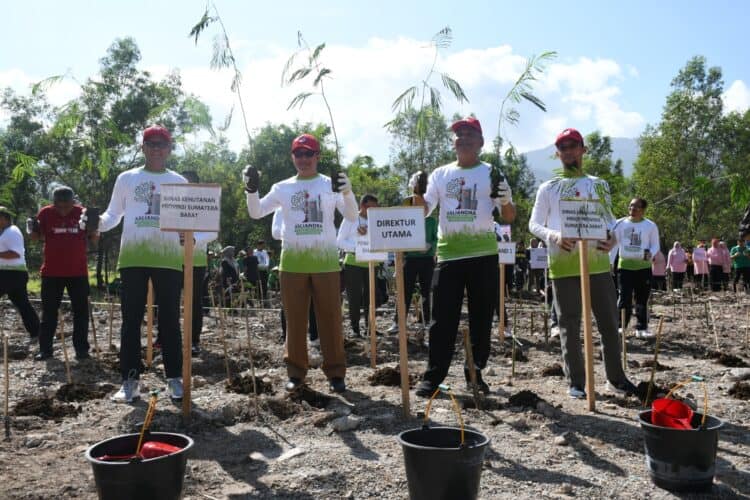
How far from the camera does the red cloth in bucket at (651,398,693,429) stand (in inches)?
131

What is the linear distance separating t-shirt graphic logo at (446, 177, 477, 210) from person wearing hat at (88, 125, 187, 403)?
80.1 inches

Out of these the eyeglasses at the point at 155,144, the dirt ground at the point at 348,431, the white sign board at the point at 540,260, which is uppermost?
the eyeglasses at the point at 155,144

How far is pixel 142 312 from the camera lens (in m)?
5.12

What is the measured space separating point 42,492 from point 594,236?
3.67 meters

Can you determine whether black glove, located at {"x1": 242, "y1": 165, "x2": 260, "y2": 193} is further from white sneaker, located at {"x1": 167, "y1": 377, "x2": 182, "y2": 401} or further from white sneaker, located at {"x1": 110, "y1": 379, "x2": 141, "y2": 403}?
white sneaker, located at {"x1": 110, "y1": 379, "x2": 141, "y2": 403}

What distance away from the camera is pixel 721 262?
2011cm

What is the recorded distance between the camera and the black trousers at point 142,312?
5.05 m

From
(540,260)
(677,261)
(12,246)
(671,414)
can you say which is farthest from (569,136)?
(677,261)

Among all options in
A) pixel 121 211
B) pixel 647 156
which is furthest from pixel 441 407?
pixel 647 156

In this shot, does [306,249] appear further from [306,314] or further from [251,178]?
[251,178]

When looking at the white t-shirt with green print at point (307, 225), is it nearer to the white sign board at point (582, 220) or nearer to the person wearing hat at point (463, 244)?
the person wearing hat at point (463, 244)

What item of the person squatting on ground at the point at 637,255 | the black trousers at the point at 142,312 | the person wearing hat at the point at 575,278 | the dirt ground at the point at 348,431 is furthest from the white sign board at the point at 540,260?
the black trousers at the point at 142,312

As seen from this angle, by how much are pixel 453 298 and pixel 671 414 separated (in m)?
1.93

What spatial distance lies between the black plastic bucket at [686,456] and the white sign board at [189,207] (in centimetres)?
306
